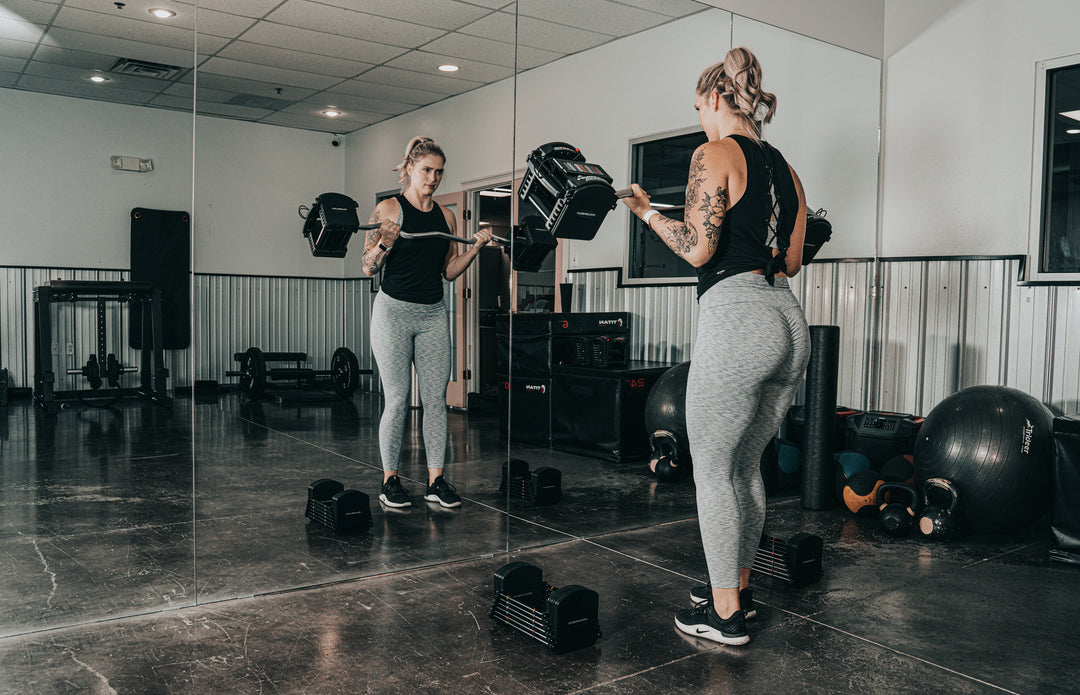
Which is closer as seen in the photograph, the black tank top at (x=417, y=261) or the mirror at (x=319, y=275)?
the mirror at (x=319, y=275)

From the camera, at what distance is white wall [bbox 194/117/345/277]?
8.45 ft

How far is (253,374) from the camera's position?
8.82ft

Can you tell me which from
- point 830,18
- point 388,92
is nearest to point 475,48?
point 388,92

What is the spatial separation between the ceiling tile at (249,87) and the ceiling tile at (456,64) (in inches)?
14.5

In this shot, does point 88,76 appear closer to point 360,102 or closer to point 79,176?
point 79,176

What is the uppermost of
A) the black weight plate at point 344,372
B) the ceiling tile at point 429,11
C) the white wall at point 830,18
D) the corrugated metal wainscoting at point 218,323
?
the white wall at point 830,18

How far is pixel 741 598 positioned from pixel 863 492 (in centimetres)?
162

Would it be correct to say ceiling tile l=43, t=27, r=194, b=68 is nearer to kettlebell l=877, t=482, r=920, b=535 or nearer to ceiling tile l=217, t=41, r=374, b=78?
ceiling tile l=217, t=41, r=374, b=78

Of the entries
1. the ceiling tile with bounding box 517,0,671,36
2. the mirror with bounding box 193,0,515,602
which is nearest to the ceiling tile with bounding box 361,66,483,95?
the mirror with bounding box 193,0,515,602

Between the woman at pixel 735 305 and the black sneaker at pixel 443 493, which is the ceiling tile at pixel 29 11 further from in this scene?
the black sneaker at pixel 443 493

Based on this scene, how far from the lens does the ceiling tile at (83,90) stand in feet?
7.79

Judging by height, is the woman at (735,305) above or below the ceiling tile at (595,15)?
below

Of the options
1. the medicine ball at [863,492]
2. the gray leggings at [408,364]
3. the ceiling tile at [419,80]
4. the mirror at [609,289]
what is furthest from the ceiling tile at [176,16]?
the medicine ball at [863,492]

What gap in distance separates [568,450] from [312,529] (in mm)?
1329
